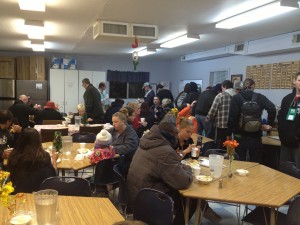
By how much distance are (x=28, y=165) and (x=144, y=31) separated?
336 cm

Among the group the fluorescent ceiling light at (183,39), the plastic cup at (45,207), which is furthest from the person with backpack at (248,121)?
the plastic cup at (45,207)

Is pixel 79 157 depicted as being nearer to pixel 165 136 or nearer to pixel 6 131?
pixel 6 131

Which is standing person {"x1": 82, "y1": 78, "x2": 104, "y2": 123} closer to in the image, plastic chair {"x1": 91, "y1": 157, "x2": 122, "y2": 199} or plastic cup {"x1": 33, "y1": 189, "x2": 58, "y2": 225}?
plastic chair {"x1": 91, "y1": 157, "x2": 122, "y2": 199}

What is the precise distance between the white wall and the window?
4.28ft

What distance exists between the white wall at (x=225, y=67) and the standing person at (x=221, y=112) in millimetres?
1638

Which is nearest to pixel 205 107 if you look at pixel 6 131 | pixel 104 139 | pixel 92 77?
pixel 104 139

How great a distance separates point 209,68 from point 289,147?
5.39 metres

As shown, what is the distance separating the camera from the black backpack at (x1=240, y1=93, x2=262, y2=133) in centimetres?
425

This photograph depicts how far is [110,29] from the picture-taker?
4.80m

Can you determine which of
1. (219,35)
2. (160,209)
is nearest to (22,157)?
(160,209)

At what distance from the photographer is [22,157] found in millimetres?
2346

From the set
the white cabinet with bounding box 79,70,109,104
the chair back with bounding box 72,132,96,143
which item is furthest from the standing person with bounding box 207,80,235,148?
the white cabinet with bounding box 79,70,109,104

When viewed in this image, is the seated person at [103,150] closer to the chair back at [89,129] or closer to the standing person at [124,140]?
the standing person at [124,140]

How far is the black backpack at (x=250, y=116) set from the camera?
425 cm
